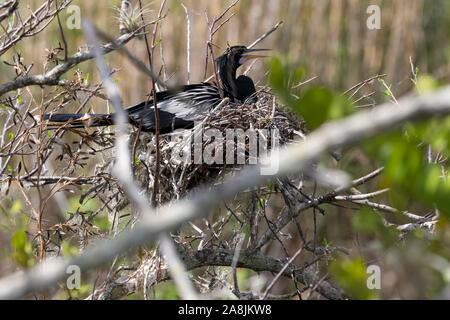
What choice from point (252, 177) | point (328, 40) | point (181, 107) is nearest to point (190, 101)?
Result: point (181, 107)

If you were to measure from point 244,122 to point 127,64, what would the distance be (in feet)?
14.0

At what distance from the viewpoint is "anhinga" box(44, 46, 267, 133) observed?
3.78m

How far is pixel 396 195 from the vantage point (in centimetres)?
135

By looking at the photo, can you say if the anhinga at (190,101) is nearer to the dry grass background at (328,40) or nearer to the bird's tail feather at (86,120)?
the bird's tail feather at (86,120)

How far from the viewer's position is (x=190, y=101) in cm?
412

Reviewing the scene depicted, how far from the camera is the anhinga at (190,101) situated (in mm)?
3779

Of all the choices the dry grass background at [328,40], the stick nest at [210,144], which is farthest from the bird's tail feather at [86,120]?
the dry grass background at [328,40]

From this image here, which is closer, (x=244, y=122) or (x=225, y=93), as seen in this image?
(x=244, y=122)

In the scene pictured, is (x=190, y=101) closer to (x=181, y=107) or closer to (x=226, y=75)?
(x=181, y=107)

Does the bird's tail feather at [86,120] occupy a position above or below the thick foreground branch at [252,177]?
above

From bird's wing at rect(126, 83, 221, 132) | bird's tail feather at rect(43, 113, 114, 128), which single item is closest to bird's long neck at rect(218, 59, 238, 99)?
bird's wing at rect(126, 83, 221, 132)
